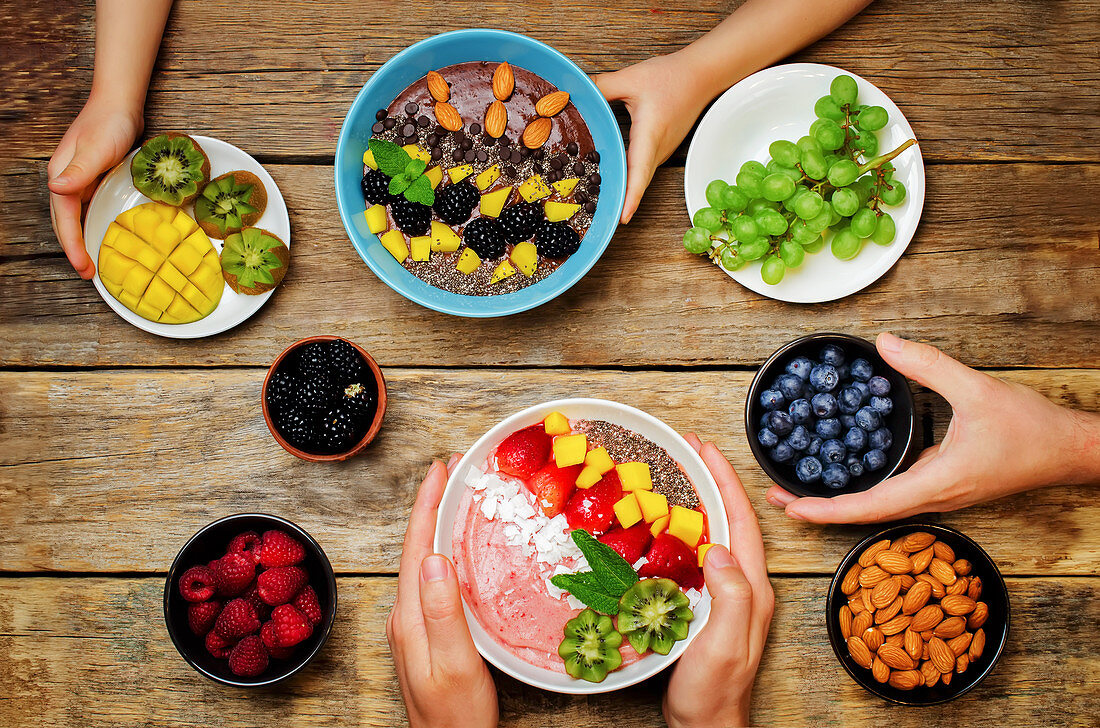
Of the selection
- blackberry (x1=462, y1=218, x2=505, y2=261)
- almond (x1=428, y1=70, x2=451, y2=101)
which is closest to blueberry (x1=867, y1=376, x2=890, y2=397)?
blackberry (x1=462, y1=218, x2=505, y2=261)

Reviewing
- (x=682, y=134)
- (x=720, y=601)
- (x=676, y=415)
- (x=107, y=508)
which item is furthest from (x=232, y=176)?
(x=720, y=601)

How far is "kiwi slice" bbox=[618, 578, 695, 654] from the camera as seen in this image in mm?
1134

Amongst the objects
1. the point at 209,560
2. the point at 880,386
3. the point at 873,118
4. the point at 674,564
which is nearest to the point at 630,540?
the point at 674,564

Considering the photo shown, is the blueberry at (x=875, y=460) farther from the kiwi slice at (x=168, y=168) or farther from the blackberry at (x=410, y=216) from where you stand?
the kiwi slice at (x=168, y=168)

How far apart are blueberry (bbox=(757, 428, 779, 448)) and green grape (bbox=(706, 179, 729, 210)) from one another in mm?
408

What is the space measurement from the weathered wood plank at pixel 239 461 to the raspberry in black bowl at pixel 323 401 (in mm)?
114

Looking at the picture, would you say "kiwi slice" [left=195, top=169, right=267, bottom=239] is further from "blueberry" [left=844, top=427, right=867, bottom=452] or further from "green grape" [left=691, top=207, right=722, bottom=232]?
"blueberry" [left=844, top=427, right=867, bottom=452]

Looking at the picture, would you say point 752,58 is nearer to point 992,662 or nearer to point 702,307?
point 702,307

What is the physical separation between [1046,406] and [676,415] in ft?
2.08

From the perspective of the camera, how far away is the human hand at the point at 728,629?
1.13 metres

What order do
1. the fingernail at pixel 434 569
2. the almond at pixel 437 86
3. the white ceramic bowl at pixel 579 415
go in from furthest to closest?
the almond at pixel 437 86, the white ceramic bowl at pixel 579 415, the fingernail at pixel 434 569

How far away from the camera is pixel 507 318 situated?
1357 millimetres

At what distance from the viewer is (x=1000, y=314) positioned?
54.2 inches

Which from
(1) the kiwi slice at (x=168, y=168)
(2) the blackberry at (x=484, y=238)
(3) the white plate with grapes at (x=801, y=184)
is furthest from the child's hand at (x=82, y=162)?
(3) the white plate with grapes at (x=801, y=184)
